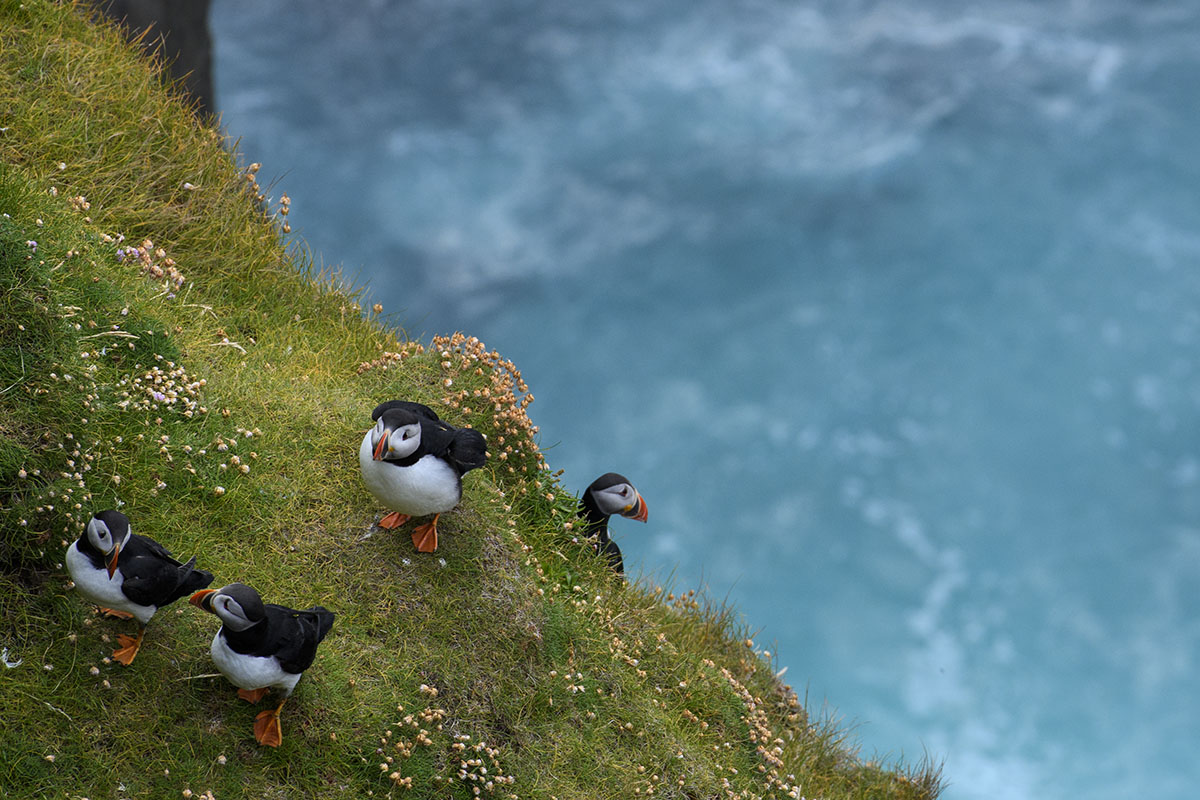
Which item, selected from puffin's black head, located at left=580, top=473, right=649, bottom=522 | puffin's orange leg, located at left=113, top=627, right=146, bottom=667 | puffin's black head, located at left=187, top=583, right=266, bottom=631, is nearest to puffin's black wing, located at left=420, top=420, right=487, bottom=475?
puffin's black head, located at left=187, top=583, right=266, bottom=631

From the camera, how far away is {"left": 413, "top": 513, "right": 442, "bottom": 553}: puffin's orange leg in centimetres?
698

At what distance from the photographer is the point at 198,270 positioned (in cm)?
898

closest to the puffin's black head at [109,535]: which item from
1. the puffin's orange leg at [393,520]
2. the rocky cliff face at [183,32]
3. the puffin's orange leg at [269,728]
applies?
the puffin's orange leg at [269,728]

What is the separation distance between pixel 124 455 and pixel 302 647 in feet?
6.52

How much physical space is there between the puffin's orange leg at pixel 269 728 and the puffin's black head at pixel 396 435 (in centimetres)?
135

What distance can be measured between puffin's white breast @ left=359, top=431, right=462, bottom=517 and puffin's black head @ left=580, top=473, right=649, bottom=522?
2.03 m

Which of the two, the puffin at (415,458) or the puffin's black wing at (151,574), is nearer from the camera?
the puffin's black wing at (151,574)

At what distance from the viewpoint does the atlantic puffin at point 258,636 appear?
5293mm

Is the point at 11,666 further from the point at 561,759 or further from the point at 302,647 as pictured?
the point at 561,759

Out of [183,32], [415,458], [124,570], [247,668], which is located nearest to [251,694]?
[247,668]

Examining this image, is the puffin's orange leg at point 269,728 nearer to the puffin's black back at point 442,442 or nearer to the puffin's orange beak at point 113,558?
the puffin's orange beak at point 113,558

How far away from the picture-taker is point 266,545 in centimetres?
689

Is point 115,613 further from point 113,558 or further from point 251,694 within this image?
point 251,694

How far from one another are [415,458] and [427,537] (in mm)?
962
